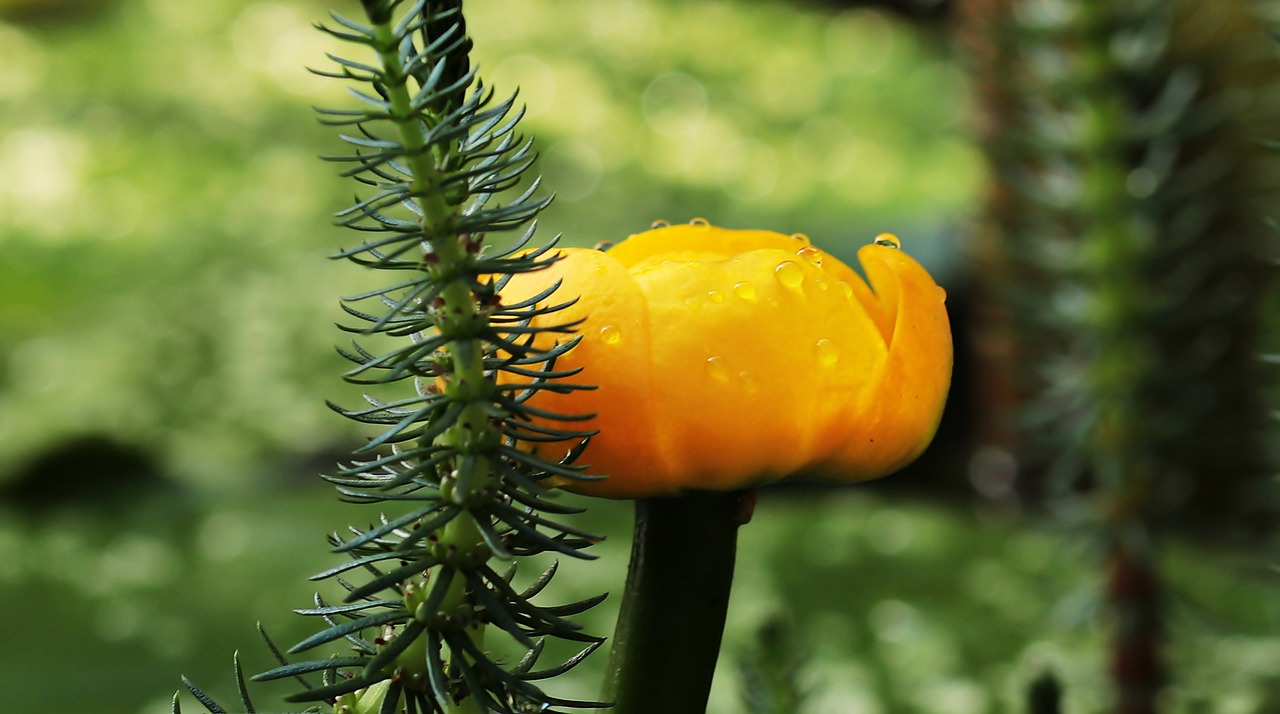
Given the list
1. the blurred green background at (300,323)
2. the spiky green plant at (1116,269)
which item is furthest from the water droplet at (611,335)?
the spiky green plant at (1116,269)

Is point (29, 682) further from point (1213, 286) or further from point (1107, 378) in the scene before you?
point (1213, 286)

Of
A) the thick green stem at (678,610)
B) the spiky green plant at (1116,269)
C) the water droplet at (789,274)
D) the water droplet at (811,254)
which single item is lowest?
the thick green stem at (678,610)

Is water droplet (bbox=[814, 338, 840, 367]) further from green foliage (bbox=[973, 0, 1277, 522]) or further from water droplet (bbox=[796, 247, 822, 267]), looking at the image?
green foliage (bbox=[973, 0, 1277, 522])

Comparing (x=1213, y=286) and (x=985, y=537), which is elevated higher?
(x=1213, y=286)

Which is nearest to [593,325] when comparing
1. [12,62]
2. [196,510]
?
[196,510]

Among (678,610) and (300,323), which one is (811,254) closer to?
(678,610)

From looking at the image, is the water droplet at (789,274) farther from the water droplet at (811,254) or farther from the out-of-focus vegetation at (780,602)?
the out-of-focus vegetation at (780,602)

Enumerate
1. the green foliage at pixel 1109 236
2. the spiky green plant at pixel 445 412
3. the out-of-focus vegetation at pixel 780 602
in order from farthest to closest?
the out-of-focus vegetation at pixel 780 602, the green foliage at pixel 1109 236, the spiky green plant at pixel 445 412
